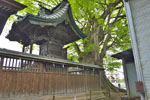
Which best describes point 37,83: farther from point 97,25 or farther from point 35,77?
point 97,25

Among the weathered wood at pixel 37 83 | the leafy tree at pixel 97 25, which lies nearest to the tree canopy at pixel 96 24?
the leafy tree at pixel 97 25

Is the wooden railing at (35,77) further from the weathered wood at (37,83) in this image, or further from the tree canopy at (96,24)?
the tree canopy at (96,24)

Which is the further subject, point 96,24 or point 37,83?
point 96,24

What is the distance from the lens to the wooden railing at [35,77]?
242 inches

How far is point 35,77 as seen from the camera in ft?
23.7

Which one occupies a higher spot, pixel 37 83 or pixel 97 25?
pixel 97 25

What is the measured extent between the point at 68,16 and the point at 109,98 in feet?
30.6

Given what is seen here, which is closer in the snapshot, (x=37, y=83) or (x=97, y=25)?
(x=37, y=83)

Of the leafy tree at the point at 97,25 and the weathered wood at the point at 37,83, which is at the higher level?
the leafy tree at the point at 97,25

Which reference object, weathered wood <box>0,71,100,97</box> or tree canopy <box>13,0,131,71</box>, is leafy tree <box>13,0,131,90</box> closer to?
tree canopy <box>13,0,131,71</box>

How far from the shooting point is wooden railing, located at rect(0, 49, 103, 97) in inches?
242

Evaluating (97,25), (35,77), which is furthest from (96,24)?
(35,77)

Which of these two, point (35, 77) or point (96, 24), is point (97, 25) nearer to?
point (96, 24)

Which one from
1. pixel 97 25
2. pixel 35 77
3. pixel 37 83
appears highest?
pixel 97 25
